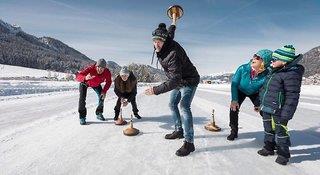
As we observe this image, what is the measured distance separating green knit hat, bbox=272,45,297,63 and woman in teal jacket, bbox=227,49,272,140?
94 cm

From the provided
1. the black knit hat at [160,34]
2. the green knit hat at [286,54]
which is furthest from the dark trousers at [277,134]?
the black knit hat at [160,34]

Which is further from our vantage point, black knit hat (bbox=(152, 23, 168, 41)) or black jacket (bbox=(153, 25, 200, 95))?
black knit hat (bbox=(152, 23, 168, 41))

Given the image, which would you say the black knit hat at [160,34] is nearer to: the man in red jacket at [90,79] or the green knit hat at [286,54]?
the green knit hat at [286,54]

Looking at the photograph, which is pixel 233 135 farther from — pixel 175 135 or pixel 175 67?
pixel 175 67

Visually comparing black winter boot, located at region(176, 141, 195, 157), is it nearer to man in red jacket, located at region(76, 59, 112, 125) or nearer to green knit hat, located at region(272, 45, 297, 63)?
green knit hat, located at region(272, 45, 297, 63)

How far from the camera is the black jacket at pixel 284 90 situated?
15.8 ft

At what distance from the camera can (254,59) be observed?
612cm

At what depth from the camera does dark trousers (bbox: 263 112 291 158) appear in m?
4.96

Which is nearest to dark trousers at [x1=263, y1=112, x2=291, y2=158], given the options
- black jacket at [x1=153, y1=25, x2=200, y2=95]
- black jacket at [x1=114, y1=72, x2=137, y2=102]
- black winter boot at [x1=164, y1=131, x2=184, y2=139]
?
black jacket at [x1=153, y1=25, x2=200, y2=95]

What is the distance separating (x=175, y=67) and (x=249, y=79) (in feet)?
5.79

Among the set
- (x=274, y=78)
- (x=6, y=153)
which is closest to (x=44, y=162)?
(x=6, y=153)

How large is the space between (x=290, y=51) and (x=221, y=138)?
2.61 meters

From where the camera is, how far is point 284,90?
4.97 m

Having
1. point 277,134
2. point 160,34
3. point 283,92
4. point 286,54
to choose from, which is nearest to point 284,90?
point 283,92
